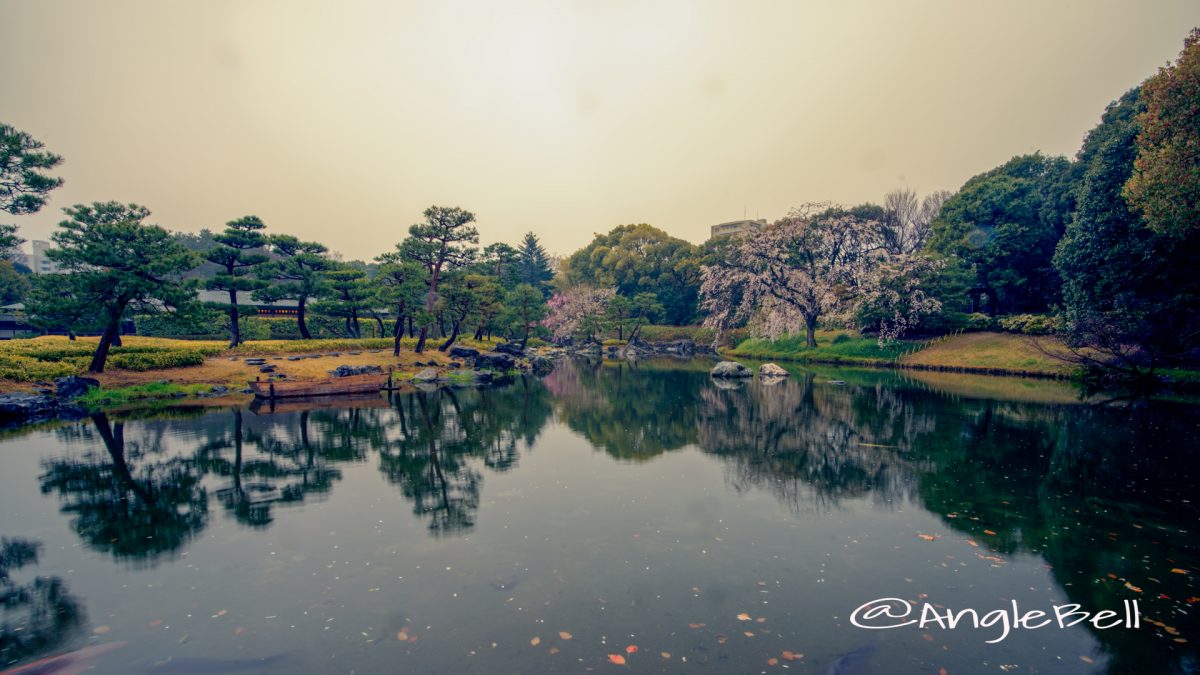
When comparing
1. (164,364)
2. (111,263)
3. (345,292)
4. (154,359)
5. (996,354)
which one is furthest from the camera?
(345,292)

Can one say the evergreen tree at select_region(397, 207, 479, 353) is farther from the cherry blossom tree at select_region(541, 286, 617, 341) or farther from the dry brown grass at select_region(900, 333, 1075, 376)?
the dry brown grass at select_region(900, 333, 1075, 376)

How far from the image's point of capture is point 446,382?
3378cm

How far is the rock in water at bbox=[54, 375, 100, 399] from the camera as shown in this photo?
23.7 metres

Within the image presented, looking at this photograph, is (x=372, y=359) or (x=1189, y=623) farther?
(x=372, y=359)

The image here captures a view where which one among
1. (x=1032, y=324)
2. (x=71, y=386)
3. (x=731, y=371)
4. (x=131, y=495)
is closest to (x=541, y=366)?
(x=731, y=371)

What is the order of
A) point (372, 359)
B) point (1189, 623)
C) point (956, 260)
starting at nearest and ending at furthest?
point (1189, 623) → point (372, 359) → point (956, 260)

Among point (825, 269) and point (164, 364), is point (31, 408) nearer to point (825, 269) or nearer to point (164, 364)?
point (164, 364)

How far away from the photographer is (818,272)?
48.6 m

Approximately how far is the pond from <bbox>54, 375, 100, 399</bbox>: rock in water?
24.8 ft

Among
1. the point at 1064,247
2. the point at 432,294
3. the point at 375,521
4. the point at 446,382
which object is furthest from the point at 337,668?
the point at 1064,247

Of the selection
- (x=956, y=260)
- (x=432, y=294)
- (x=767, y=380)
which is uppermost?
(x=956, y=260)

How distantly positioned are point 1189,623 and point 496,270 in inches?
2432

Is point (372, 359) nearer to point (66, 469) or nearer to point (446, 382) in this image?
point (446, 382)

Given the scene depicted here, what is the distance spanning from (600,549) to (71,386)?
2968cm
